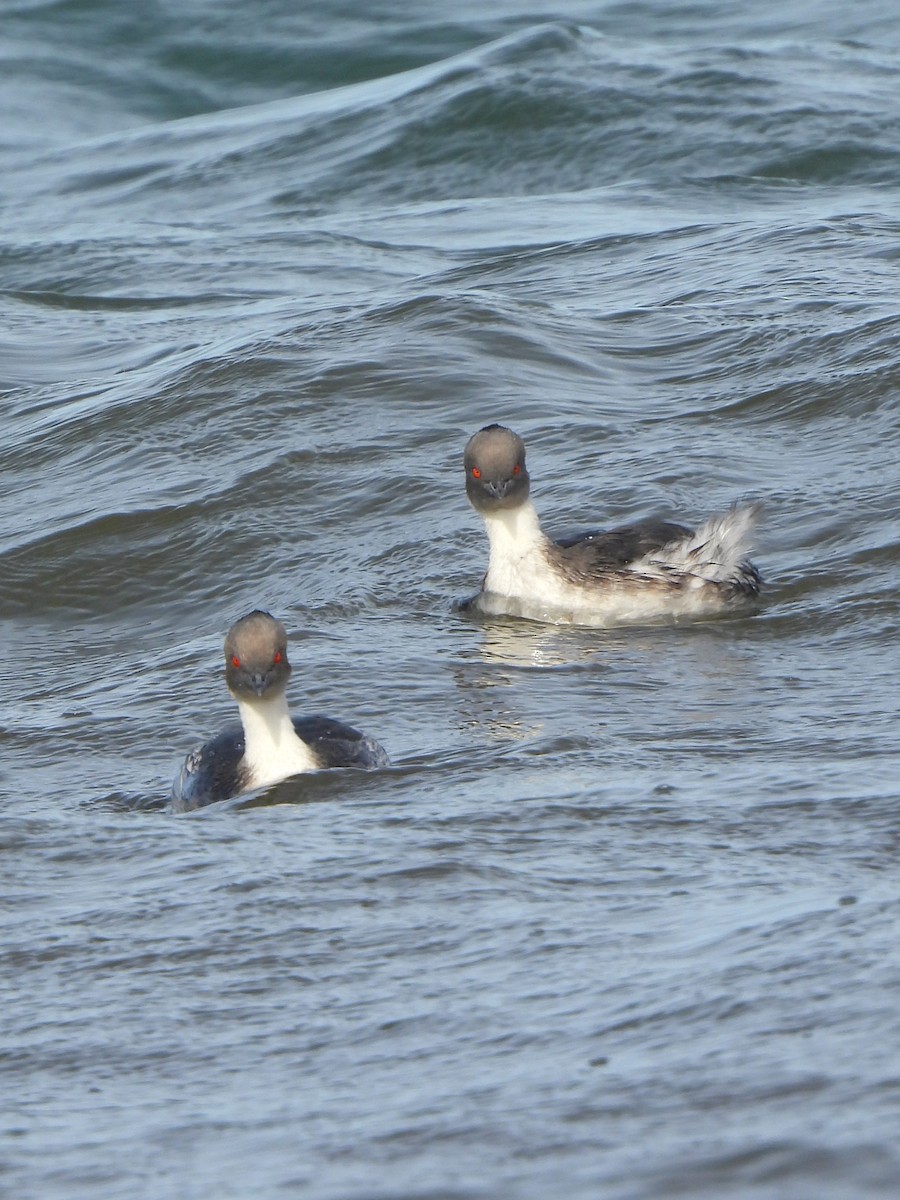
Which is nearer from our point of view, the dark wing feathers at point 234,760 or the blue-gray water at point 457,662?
the blue-gray water at point 457,662

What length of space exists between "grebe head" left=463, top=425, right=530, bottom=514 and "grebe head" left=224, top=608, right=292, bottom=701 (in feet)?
8.71

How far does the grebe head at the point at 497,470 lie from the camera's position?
33.5 feet

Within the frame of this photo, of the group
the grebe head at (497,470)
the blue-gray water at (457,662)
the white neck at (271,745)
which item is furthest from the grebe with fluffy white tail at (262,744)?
the grebe head at (497,470)

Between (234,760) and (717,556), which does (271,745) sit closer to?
(234,760)

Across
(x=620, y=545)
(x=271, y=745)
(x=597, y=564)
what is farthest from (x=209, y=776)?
(x=620, y=545)

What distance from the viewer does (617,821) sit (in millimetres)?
6391

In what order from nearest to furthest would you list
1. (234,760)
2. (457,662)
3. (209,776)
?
(209,776), (234,760), (457,662)

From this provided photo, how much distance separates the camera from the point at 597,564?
9.91 metres

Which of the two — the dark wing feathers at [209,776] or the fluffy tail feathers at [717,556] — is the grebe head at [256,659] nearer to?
the dark wing feathers at [209,776]

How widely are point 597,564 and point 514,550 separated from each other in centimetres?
49

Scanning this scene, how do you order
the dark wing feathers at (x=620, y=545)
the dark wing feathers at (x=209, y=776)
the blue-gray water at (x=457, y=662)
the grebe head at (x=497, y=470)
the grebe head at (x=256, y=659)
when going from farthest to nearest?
the grebe head at (x=497, y=470) → the dark wing feathers at (x=620, y=545) → the grebe head at (x=256, y=659) → the dark wing feathers at (x=209, y=776) → the blue-gray water at (x=457, y=662)

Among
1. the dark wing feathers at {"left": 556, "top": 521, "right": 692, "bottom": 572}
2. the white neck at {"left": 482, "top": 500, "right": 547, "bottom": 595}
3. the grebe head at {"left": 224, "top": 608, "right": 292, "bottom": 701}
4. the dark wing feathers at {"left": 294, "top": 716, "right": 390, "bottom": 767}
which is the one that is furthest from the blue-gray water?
the grebe head at {"left": 224, "top": 608, "right": 292, "bottom": 701}

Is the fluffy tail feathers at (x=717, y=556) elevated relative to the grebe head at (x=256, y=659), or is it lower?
lower

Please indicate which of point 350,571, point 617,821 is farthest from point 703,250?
point 617,821
